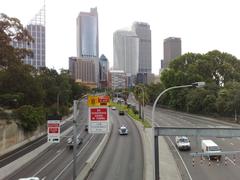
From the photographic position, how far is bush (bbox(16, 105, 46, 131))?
52.3 metres

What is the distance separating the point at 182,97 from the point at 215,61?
16.7 m

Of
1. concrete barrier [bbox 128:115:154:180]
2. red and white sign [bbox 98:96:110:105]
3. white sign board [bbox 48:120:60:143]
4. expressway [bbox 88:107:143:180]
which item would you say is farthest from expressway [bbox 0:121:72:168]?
red and white sign [bbox 98:96:110:105]

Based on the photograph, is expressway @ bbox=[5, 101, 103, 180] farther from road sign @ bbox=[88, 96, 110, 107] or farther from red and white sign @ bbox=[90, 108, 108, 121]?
road sign @ bbox=[88, 96, 110, 107]

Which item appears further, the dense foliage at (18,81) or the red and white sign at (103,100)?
the dense foliage at (18,81)

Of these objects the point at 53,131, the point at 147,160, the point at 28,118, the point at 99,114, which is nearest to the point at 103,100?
the point at 99,114

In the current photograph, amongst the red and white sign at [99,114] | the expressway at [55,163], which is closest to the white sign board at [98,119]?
the red and white sign at [99,114]

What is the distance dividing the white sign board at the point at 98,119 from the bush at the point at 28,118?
31.7 meters

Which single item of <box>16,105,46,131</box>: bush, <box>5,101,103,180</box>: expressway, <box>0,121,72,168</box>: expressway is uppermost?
<box>16,105,46,131</box>: bush

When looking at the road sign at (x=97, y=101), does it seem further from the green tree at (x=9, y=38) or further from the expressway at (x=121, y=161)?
the green tree at (x=9, y=38)

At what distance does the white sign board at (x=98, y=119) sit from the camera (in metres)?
22.7

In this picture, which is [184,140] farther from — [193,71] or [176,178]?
[193,71]

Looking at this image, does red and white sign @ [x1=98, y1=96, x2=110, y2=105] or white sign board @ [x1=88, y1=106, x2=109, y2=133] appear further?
white sign board @ [x1=88, y1=106, x2=109, y2=133]

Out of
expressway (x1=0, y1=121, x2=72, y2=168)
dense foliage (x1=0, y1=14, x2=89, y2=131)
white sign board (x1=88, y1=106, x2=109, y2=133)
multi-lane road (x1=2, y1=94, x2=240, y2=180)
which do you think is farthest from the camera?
dense foliage (x1=0, y1=14, x2=89, y2=131)

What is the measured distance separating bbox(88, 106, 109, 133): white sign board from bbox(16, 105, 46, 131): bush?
31712 mm
